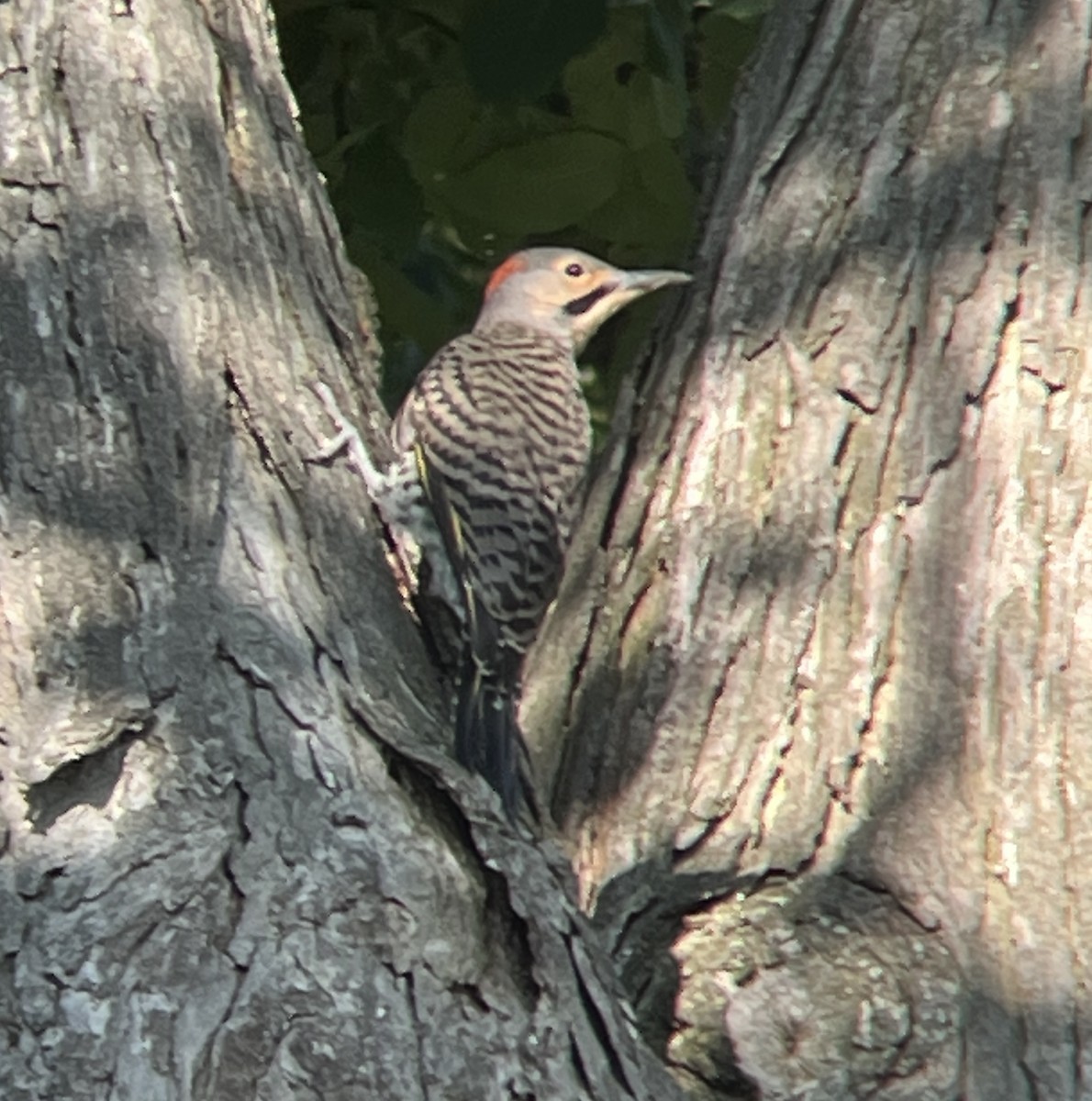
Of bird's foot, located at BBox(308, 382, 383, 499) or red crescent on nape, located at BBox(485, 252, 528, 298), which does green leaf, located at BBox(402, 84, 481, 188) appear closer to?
red crescent on nape, located at BBox(485, 252, 528, 298)

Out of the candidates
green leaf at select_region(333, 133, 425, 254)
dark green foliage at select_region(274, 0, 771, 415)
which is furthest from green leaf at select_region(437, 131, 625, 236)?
green leaf at select_region(333, 133, 425, 254)

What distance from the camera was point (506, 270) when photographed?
484 centimetres

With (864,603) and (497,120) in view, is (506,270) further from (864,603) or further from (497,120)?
(864,603)

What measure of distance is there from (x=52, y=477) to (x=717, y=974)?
110 centimetres

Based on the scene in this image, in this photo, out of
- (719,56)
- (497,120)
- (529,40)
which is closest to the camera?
(529,40)

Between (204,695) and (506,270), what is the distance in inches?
105

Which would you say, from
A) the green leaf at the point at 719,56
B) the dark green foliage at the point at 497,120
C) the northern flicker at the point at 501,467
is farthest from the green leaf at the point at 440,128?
the green leaf at the point at 719,56

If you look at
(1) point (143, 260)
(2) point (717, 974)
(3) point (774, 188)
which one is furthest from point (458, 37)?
(2) point (717, 974)

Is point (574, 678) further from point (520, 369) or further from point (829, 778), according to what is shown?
point (520, 369)

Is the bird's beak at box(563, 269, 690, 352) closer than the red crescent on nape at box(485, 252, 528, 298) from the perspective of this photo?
Yes

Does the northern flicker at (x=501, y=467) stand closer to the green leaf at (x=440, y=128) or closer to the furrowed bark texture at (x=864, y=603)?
the furrowed bark texture at (x=864, y=603)

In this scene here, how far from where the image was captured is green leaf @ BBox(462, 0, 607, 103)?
3.92 metres

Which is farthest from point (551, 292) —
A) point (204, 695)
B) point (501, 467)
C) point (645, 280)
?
point (204, 695)

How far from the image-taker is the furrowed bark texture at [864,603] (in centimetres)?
253
